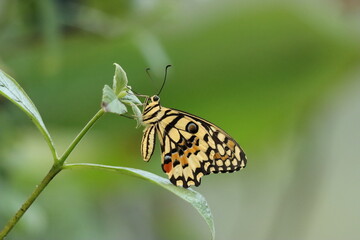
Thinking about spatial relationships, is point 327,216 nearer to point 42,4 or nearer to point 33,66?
point 33,66

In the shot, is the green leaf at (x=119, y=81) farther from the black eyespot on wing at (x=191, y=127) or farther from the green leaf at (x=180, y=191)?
the black eyespot on wing at (x=191, y=127)

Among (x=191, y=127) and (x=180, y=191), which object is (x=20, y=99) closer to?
(x=180, y=191)

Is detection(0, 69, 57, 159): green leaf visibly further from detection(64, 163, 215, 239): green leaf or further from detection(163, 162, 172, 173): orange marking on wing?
detection(163, 162, 172, 173): orange marking on wing

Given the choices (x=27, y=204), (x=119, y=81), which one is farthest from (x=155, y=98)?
(x=27, y=204)

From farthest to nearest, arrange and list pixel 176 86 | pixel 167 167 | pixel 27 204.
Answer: pixel 176 86
pixel 167 167
pixel 27 204

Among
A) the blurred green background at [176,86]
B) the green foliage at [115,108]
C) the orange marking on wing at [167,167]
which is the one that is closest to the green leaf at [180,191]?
the green foliage at [115,108]

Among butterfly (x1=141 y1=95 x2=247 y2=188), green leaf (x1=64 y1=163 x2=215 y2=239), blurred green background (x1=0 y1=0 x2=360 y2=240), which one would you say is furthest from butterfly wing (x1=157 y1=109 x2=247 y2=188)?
blurred green background (x1=0 y1=0 x2=360 y2=240)

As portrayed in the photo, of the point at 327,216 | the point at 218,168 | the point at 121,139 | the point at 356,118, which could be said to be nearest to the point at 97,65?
the point at 121,139
